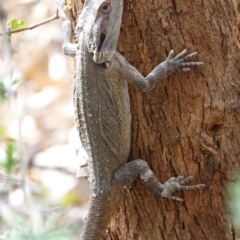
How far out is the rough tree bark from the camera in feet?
10.4

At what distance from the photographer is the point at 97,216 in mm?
3420

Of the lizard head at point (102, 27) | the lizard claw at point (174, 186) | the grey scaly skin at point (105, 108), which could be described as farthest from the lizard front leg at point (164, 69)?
the lizard claw at point (174, 186)

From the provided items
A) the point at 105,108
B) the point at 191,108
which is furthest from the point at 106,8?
the point at 191,108

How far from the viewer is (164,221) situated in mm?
3402

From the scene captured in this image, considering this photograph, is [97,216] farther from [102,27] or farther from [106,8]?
[106,8]

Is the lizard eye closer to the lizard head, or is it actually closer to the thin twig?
the lizard head

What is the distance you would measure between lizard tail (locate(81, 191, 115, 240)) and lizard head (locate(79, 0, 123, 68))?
86 centimetres

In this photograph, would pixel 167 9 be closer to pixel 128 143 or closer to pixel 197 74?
pixel 197 74

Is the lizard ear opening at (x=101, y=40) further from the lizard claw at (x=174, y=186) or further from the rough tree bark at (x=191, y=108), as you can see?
the lizard claw at (x=174, y=186)

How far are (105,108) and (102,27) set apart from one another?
0.52m

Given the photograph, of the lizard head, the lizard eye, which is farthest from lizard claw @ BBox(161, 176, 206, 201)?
the lizard eye

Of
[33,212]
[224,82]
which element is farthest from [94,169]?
[224,82]

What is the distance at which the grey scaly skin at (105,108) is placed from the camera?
3217 millimetres

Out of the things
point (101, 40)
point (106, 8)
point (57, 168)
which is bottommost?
point (101, 40)
